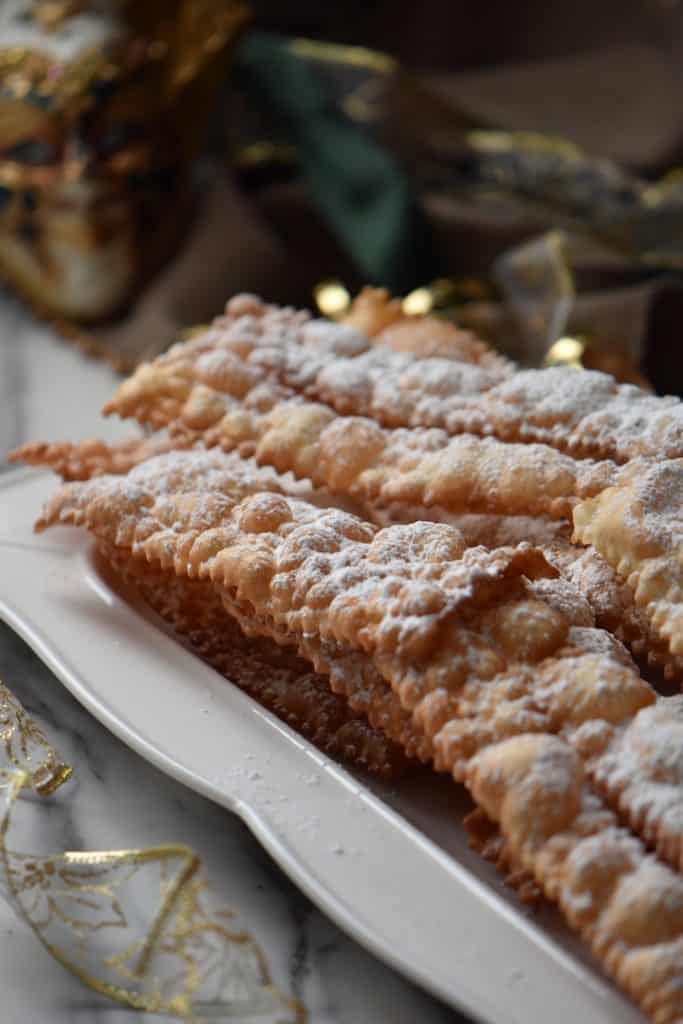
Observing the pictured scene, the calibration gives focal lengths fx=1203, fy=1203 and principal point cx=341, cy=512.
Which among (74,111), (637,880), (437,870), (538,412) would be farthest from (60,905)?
(74,111)

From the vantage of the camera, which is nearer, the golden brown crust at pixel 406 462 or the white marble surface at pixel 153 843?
the white marble surface at pixel 153 843

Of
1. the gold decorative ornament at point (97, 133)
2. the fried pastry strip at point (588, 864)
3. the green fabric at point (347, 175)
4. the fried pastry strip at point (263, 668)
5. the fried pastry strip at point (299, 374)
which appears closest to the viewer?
the fried pastry strip at point (588, 864)

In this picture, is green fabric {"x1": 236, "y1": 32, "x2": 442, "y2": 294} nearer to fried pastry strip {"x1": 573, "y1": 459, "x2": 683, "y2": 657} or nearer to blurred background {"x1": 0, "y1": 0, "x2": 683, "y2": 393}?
blurred background {"x1": 0, "y1": 0, "x2": 683, "y2": 393}

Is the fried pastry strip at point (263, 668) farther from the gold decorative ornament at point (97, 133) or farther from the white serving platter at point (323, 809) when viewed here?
the gold decorative ornament at point (97, 133)

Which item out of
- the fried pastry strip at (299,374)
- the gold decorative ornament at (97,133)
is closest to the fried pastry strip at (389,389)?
the fried pastry strip at (299,374)

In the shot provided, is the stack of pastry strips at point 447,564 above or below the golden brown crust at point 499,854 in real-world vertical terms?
above

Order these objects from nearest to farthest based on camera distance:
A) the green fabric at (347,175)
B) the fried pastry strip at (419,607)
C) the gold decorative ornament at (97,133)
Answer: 1. the fried pastry strip at (419,607)
2. the gold decorative ornament at (97,133)
3. the green fabric at (347,175)

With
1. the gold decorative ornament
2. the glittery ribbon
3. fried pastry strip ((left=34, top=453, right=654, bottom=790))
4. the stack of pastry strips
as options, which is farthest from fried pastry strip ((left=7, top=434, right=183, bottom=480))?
the gold decorative ornament
